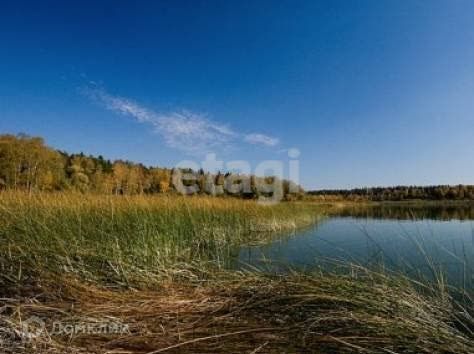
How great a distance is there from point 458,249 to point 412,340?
7.22 m

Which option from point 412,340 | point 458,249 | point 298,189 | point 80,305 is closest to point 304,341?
point 412,340

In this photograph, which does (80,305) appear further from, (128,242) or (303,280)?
(128,242)

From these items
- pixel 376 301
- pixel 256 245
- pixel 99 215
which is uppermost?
pixel 99 215

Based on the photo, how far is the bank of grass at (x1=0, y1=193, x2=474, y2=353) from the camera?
213 cm

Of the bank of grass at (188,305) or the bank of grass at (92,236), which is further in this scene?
the bank of grass at (92,236)

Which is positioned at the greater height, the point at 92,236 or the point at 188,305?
the point at 92,236

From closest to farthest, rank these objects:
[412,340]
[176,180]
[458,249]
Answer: [412,340] → [458,249] → [176,180]

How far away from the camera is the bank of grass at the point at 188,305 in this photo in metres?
2.13

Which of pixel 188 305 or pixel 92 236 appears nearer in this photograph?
pixel 188 305

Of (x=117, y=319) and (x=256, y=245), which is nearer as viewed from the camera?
(x=117, y=319)

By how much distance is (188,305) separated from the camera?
285cm

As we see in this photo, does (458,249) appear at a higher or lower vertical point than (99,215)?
lower

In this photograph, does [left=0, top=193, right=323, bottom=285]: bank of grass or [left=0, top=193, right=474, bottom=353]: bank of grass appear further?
[left=0, top=193, right=323, bottom=285]: bank of grass

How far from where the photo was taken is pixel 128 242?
17.0ft
